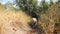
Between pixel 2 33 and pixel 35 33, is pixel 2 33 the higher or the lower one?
the higher one

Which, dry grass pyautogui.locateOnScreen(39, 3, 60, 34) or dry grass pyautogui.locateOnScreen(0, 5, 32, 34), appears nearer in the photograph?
dry grass pyautogui.locateOnScreen(0, 5, 32, 34)

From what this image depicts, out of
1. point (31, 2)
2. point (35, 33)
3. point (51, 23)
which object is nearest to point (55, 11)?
point (51, 23)

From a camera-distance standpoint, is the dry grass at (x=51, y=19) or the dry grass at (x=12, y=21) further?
the dry grass at (x=51, y=19)

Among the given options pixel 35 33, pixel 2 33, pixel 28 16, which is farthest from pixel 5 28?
pixel 28 16

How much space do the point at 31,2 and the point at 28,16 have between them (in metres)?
0.89

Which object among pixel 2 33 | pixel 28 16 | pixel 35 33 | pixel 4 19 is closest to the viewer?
pixel 2 33

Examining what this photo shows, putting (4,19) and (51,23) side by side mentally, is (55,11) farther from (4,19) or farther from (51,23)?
(4,19)

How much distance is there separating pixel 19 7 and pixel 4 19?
299 centimetres

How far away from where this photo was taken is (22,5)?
10320 millimetres

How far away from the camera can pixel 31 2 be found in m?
10.2

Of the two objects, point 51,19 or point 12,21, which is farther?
point 12,21

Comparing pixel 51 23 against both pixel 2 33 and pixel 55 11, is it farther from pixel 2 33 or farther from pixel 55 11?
pixel 2 33

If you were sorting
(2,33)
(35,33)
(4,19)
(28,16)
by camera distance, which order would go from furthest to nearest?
(28,16) < (35,33) < (4,19) < (2,33)

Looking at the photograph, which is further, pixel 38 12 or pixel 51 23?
pixel 38 12
